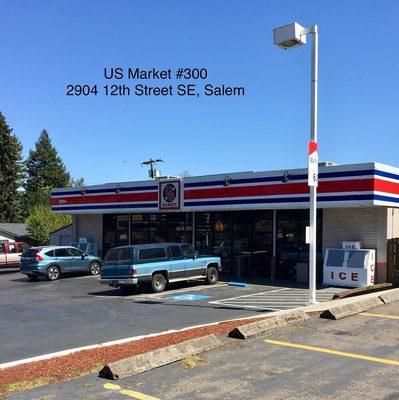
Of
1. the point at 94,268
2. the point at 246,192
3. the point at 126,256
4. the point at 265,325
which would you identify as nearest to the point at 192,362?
the point at 265,325

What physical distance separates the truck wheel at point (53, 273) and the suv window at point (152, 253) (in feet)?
23.1

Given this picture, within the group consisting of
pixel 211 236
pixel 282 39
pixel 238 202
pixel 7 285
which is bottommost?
pixel 7 285

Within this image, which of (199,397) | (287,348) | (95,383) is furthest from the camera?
(287,348)

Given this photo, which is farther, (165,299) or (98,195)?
(98,195)

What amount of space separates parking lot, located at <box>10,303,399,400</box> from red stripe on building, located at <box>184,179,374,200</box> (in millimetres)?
9696

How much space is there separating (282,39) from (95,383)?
377 inches

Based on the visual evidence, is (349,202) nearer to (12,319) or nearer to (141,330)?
(141,330)

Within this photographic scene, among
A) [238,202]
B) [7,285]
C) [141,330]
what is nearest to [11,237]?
[7,285]

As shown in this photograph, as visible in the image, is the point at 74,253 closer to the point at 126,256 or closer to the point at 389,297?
the point at 126,256

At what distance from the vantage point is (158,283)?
18578mm

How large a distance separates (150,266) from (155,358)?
10.9 m

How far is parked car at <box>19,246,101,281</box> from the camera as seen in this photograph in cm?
2320

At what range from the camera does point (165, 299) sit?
16672mm

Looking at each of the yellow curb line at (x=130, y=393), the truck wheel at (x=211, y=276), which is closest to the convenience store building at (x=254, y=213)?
the truck wheel at (x=211, y=276)
